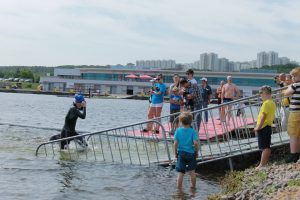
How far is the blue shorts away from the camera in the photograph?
888 cm

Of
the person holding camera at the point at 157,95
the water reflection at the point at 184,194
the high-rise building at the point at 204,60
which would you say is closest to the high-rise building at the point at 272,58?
the high-rise building at the point at 204,60

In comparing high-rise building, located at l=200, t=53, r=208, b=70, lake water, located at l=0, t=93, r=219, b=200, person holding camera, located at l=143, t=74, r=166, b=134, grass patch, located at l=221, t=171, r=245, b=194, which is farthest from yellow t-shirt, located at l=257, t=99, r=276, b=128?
high-rise building, located at l=200, t=53, r=208, b=70

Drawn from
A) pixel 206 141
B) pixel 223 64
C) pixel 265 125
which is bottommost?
pixel 206 141

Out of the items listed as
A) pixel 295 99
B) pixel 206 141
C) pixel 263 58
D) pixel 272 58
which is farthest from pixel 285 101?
pixel 263 58

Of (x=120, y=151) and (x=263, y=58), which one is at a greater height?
(x=263, y=58)

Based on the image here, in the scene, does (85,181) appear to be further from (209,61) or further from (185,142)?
(209,61)

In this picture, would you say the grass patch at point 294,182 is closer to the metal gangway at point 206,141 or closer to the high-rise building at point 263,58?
the metal gangway at point 206,141

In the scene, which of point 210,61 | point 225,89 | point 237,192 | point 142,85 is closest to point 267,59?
point 210,61

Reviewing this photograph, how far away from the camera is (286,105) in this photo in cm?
1097

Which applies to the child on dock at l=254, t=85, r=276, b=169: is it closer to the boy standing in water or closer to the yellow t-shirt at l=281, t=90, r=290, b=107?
the boy standing in water

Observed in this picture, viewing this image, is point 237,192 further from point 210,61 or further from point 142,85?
point 210,61

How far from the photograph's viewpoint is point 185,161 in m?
8.96

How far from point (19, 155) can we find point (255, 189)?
8.09 metres

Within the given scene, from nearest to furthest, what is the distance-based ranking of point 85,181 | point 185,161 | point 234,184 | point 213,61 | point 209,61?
point 234,184 < point 185,161 < point 85,181 < point 213,61 < point 209,61
